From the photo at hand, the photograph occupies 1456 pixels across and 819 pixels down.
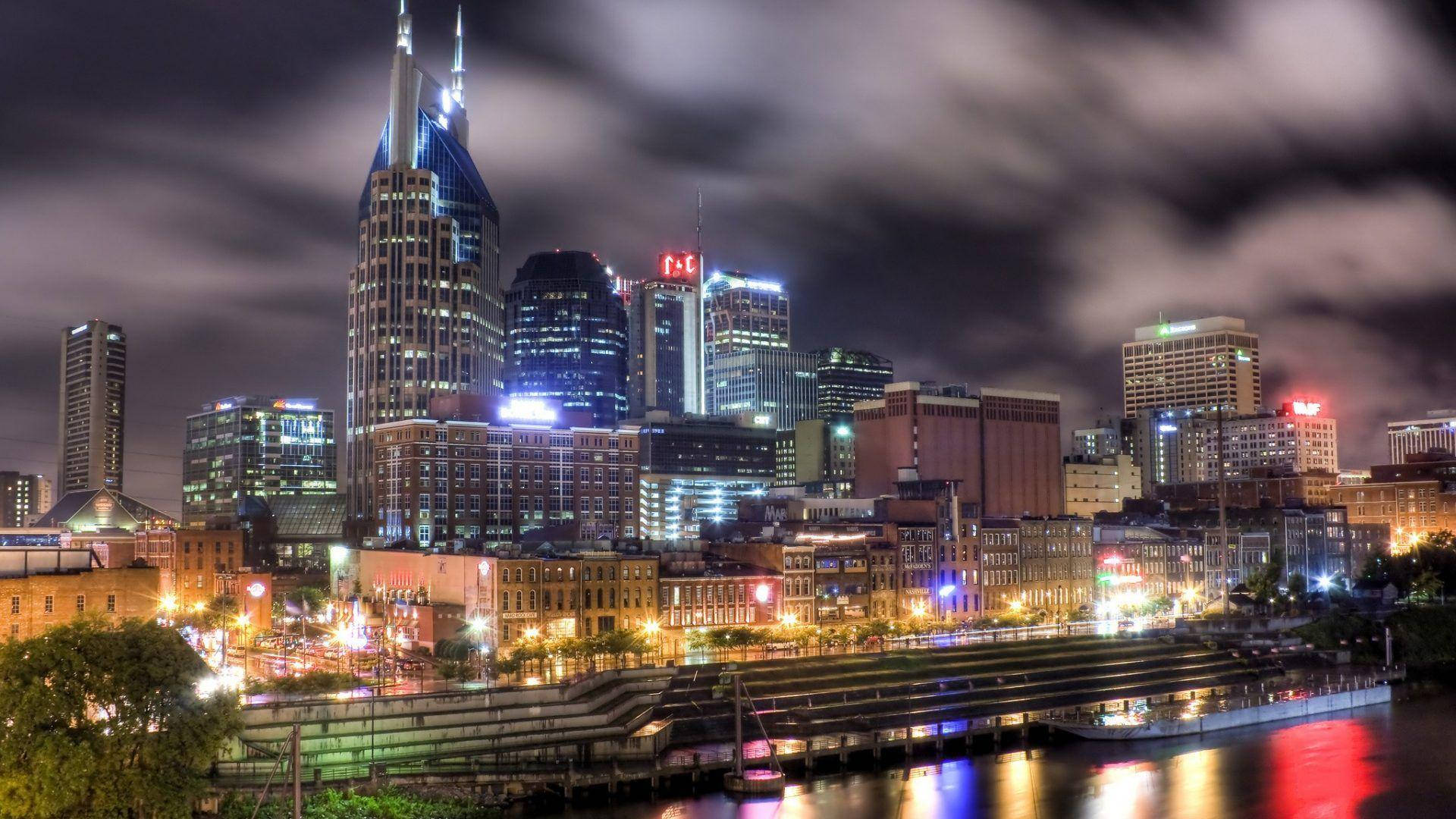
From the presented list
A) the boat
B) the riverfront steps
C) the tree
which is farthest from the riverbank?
the tree

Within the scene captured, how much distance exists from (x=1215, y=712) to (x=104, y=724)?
72.8m

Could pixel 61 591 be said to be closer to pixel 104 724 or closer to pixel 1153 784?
pixel 104 724

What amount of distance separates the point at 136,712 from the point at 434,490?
137m

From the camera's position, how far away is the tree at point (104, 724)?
54.6 meters

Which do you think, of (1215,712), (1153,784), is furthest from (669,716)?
(1215,712)

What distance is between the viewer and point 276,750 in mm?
70562

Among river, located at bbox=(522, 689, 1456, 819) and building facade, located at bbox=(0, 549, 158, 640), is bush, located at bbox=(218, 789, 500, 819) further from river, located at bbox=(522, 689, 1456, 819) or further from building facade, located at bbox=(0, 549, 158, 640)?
building facade, located at bbox=(0, 549, 158, 640)

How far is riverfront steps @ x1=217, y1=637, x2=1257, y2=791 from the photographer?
238ft

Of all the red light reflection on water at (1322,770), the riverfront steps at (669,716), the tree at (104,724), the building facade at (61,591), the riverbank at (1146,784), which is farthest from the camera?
the building facade at (61,591)

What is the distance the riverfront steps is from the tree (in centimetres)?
949

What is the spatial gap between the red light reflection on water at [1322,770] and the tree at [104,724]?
53.9 meters

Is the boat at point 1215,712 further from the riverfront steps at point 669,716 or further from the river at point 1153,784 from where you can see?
the riverfront steps at point 669,716

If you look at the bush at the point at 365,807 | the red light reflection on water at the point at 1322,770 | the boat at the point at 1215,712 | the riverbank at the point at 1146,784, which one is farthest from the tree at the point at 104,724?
the boat at the point at 1215,712

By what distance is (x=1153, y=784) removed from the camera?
77.2m
